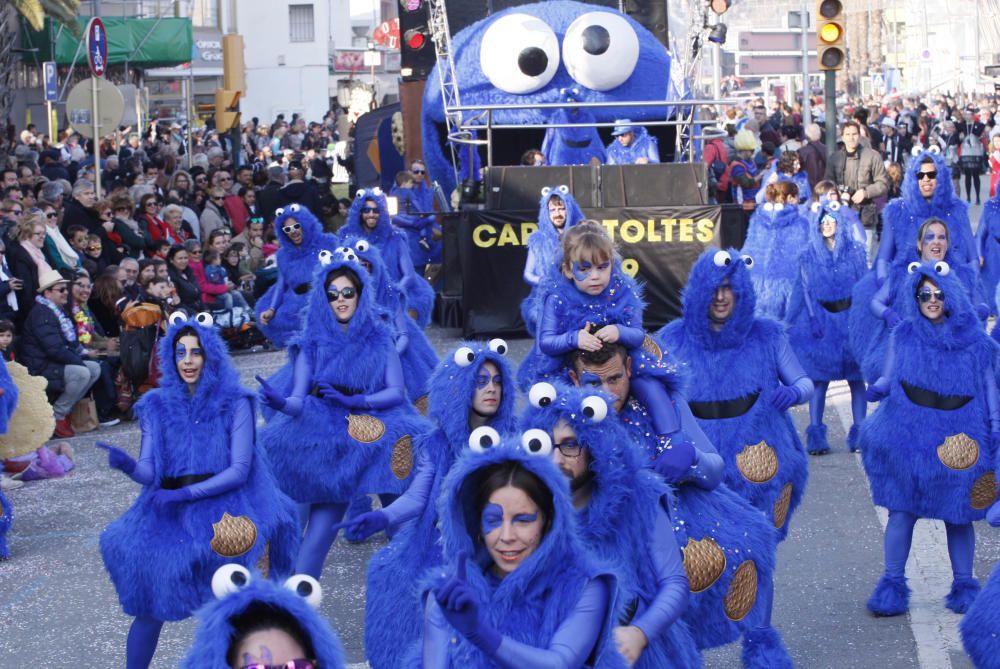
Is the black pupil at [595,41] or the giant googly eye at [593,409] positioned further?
the black pupil at [595,41]

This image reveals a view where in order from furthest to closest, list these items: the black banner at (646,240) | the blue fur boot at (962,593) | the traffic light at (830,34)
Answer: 1. the traffic light at (830,34)
2. the black banner at (646,240)
3. the blue fur boot at (962,593)

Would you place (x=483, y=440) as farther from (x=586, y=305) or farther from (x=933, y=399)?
(x=933, y=399)

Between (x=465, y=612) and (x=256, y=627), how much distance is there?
0.43m

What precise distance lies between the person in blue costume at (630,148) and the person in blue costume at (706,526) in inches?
474

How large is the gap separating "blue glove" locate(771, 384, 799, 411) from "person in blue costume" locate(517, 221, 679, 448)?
2.91 feet

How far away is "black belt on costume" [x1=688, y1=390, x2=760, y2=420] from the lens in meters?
7.01

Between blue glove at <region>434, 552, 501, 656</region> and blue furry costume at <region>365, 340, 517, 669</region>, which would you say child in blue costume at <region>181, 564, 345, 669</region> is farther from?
blue furry costume at <region>365, 340, 517, 669</region>

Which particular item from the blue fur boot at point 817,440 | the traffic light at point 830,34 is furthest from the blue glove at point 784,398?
the traffic light at point 830,34

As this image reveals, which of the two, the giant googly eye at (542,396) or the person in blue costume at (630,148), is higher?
the person in blue costume at (630,148)

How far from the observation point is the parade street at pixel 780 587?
7172mm

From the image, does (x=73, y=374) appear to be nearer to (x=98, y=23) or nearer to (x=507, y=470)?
(x=98, y=23)

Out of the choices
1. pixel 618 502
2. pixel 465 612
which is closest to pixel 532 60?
pixel 618 502

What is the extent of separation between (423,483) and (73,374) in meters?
7.55

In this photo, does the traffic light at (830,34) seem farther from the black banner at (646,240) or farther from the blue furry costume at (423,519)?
the blue furry costume at (423,519)
